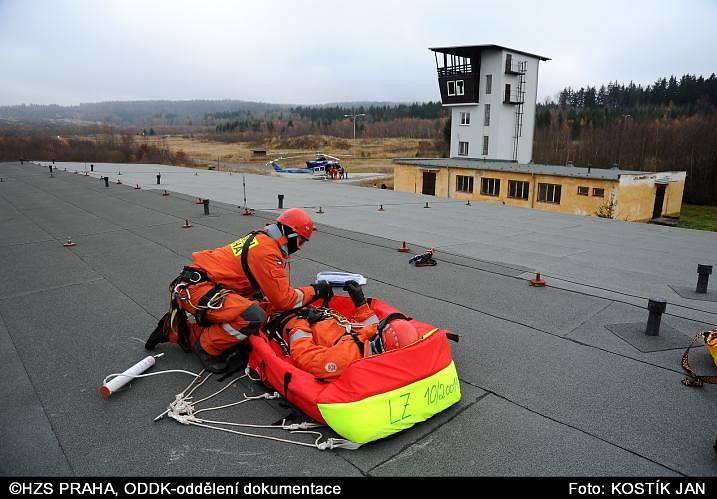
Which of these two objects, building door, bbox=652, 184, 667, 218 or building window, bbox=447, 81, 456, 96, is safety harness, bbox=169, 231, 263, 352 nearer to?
building door, bbox=652, 184, 667, 218

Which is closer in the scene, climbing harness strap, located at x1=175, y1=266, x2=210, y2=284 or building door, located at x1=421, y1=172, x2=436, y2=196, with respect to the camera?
climbing harness strap, located at x1=175, y1=266, x2=210, y2=284

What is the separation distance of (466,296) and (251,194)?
13.7 metres

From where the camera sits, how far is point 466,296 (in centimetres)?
641

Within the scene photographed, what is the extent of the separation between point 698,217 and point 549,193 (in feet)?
69.0

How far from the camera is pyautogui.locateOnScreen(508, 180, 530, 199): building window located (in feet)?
98.0

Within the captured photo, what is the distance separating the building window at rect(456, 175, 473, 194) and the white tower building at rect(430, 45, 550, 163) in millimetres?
7832

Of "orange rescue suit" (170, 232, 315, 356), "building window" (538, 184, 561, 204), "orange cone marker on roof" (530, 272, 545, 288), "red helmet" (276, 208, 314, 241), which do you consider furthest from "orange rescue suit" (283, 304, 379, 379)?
"building window" (538, 184, 561, 204)

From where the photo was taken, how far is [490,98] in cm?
3894

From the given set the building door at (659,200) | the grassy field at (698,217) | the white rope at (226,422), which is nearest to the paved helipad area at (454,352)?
the white rope at (226,422)

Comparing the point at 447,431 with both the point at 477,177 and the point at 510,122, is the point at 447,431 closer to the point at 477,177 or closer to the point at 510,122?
the point at 477,177

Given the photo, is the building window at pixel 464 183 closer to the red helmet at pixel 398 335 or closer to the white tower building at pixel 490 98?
the white tower building at pixel 490 98

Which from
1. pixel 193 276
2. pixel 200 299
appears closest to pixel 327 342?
pixel 200 299

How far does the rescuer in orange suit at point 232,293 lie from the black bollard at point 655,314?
11.8 ft

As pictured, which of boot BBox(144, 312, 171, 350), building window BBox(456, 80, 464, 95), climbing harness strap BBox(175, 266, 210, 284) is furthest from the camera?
building window BBox(456, 80, 464, 95)
